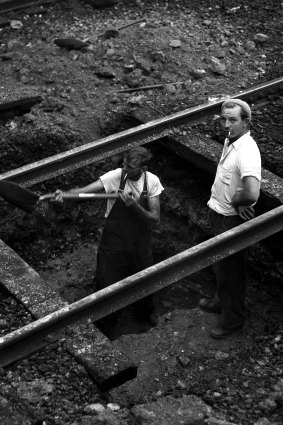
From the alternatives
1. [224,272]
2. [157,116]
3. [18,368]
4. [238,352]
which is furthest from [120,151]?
[18,368]

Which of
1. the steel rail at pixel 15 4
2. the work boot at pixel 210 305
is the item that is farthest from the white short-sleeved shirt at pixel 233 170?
the steel rail at pixel 15 4

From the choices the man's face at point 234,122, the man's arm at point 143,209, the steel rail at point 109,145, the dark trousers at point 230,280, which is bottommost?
the dark trousers at point 230,280

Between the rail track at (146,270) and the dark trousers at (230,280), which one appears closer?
the rail track at (146,270)

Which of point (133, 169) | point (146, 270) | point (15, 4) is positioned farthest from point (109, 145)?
point (15, 4)

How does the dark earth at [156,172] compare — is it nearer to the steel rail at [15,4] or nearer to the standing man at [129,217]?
the steel rail at [15,4]

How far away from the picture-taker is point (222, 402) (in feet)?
20.1

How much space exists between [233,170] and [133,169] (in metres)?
0.92

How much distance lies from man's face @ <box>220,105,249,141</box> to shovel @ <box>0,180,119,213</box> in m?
1.20

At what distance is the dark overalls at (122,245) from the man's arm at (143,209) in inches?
3.6

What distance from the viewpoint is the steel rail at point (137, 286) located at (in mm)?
5934

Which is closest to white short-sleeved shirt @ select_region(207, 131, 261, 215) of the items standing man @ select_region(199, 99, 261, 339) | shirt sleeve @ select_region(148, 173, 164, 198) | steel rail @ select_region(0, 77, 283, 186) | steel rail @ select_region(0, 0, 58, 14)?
standing man @ select_region(199, 99, 261, 339)

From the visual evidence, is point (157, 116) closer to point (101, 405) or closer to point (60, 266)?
point (60, 266)

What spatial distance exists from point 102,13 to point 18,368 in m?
7.57

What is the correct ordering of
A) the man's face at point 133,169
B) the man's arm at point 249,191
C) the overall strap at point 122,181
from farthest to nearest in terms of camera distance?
the overall strap at point 122,181
the man's face at point 133,169
the man's arm at point 249,191
